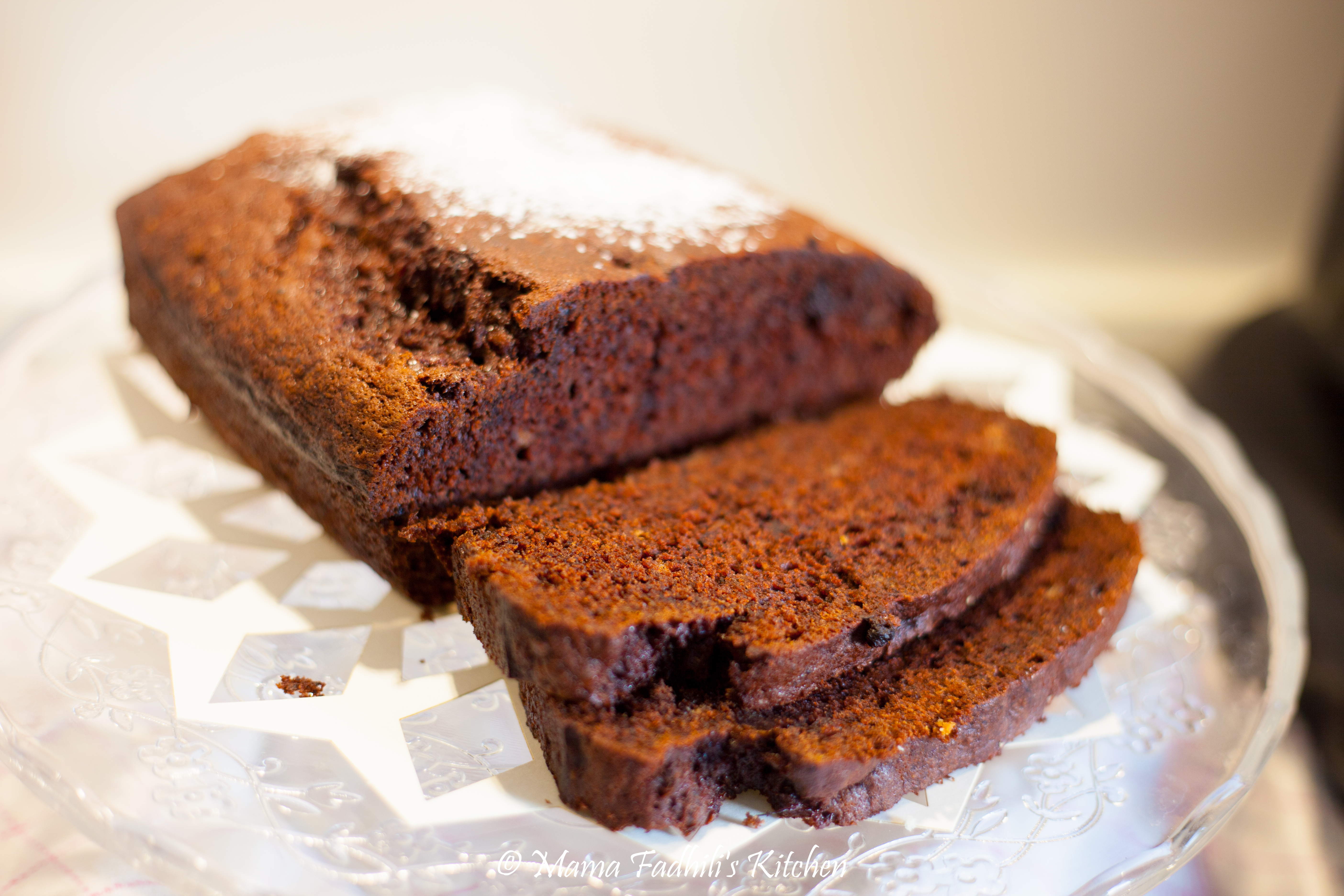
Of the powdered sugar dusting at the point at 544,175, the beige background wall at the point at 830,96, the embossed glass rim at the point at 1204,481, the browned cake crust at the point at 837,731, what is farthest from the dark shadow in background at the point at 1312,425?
the powdered sugar dusting at the point at 544,175

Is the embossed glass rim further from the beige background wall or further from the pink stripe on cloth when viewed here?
the pink stripe on cloth

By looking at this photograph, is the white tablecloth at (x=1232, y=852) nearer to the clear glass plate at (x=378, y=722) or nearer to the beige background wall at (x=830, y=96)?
the clear glass plate at (x=378, y=722)

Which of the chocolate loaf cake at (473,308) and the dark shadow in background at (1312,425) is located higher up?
the chocolate loaf cake at (473,308)

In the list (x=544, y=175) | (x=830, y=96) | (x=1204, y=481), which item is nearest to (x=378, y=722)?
(x=544, y=175)

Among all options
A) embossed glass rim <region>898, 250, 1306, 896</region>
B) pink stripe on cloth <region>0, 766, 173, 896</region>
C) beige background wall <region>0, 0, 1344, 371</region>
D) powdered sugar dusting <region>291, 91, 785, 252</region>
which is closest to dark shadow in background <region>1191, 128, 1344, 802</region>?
embossed glass rim <region>898, 250, 1306, 896</region>

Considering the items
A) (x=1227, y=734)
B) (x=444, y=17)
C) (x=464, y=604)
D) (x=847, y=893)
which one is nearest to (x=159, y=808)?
(x=464, y=604)

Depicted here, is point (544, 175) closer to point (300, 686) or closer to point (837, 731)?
point (300, 686)
